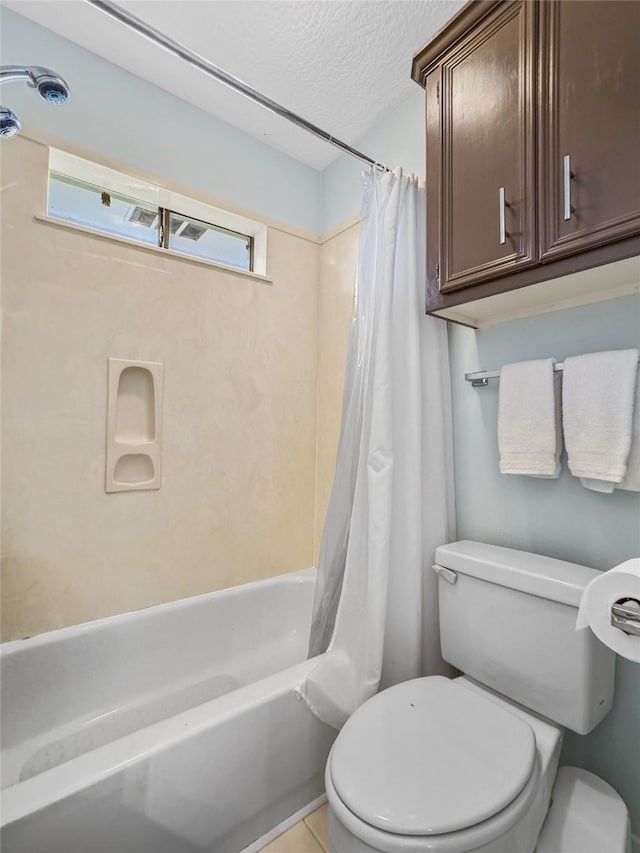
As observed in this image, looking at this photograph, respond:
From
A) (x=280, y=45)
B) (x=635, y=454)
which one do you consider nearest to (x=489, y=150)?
(x=635, y=454)

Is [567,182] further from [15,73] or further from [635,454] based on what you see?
[15,73]

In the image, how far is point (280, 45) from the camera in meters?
1.49

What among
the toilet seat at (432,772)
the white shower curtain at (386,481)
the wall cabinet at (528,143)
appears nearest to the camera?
the toilet seat at (432,772)

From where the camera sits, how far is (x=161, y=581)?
68.1 inches

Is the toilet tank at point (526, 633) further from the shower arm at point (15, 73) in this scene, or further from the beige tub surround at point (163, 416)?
the shower arm at point (15, 73)

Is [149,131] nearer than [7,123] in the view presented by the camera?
No

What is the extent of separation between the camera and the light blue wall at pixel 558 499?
1076mm

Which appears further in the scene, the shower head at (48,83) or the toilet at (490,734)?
the shower head at (48,83)

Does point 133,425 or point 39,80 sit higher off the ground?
point 39,80

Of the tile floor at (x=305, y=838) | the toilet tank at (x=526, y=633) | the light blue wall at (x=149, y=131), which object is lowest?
the tile floor at (x=305, y=838)

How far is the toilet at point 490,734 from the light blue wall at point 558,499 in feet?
0.30

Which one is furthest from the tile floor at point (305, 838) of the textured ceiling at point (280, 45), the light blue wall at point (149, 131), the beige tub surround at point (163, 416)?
the textured ceiling at point (280, 45)

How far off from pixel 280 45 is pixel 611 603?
6.81 feet

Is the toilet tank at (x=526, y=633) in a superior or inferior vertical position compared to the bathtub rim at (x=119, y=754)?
superior
